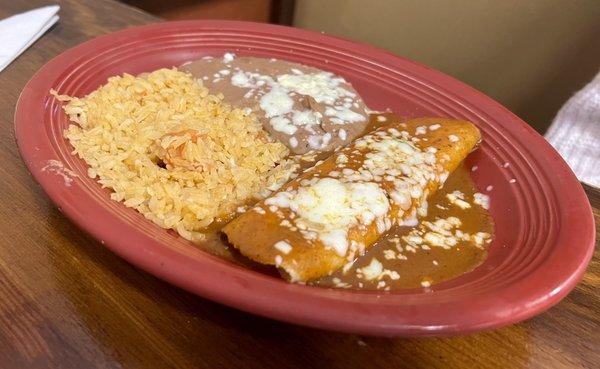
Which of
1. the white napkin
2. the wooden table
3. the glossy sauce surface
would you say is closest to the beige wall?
the glossy sauce surface

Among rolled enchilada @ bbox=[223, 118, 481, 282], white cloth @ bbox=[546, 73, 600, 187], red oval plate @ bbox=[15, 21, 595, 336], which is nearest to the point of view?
red oval plate @ bbox=[15, 21, 595, 336]

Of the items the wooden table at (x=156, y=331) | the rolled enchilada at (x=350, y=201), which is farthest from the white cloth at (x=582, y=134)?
the wooden table at (x=156, y=331)

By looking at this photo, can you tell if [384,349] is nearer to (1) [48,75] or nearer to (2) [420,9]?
(1) [48,75]

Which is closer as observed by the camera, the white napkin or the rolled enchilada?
the rolled enchilada

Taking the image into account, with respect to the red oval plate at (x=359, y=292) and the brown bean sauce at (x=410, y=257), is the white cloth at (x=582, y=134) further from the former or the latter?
the brown bean sauce at (x=410, y=257)

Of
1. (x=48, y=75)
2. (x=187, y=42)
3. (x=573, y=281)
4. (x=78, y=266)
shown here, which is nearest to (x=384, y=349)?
(x=573, y=281)

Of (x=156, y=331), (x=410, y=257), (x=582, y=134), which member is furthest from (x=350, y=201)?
(x=582, y=134)

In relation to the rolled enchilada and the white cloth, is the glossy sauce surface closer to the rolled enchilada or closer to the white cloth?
the rolled enchilada
